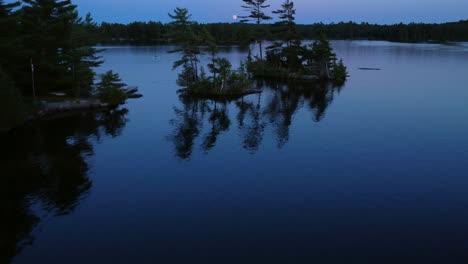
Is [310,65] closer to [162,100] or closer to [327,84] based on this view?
[327,84]

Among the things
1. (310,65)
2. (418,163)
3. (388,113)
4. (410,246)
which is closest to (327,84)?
(310,65)

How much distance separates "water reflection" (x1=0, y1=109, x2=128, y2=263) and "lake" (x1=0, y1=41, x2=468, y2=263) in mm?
129

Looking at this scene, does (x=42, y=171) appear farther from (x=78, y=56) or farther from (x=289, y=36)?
(x=289, y=36)

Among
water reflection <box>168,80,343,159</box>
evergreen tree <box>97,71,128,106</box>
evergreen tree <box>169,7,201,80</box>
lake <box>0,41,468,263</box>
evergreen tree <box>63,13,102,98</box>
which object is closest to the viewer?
lake <box>0,41,468,263</box>

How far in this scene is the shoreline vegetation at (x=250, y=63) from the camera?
73938 mm

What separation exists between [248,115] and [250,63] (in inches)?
2041

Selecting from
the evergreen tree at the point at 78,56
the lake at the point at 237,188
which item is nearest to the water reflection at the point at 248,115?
the lake at the point at 237,188

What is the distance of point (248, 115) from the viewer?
58.3 metres

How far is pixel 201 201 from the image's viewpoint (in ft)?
91.8

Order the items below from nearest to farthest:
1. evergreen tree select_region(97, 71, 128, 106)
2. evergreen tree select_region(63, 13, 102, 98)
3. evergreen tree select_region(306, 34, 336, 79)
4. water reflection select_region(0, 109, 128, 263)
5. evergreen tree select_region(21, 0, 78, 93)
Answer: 1. water reflection select_region(0, 109, 128, 263)
2. evergreen tree select_region(21, 0, 78, 93)
3. evergreen tree select_region(63, 13, 102, 98)
4. evergreen tree select_region(97, 71, 128, 106)
5. evergreen tree select_region(306, 34, 336, 79)

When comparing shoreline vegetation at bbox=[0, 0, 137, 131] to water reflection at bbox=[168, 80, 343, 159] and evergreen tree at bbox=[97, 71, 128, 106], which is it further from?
water reflection at bbox=[168, 80, 343, 159]

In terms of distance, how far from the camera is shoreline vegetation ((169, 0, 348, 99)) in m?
73.9

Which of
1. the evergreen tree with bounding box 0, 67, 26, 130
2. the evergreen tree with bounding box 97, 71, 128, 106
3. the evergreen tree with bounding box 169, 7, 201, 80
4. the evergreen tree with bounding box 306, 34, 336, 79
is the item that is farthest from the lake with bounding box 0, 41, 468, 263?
the evergreen tree with bounding box 306, 34, 336, 79

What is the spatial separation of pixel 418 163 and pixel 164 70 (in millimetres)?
88320
